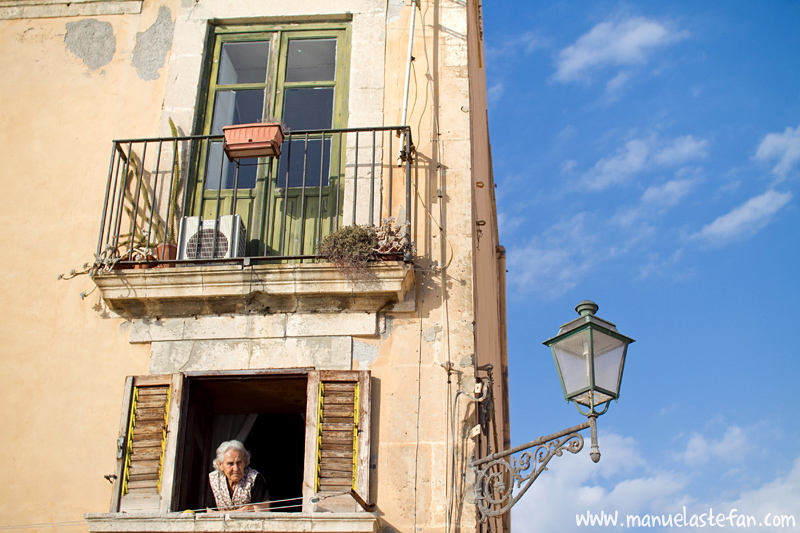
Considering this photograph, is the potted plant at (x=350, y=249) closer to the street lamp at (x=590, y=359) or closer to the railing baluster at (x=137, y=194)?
the railing baluster at (x=137, y=194)

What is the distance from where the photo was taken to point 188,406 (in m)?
6.95

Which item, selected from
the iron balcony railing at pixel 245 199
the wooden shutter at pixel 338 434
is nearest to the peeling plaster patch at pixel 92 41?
the iron balcony railing at pixel 245 199

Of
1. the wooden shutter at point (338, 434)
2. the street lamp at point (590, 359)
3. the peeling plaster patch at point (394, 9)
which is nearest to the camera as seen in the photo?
the street lamp at point (590, 359)

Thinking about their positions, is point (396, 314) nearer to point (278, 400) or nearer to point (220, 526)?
point (278, 400)

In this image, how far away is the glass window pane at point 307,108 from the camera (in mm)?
8234

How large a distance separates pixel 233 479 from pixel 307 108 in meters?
3.30

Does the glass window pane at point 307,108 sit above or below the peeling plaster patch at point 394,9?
below

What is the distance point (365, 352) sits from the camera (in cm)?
684

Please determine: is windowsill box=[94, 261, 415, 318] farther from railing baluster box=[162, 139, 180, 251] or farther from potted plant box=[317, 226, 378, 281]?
railing baluster box=[162, 139, 180, 251]

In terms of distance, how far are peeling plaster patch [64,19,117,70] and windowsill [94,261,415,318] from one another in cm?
243

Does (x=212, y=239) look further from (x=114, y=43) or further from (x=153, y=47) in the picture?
(x=114, y=43)

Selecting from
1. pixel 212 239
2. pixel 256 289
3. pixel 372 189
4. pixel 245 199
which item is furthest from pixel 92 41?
pixel 256 289

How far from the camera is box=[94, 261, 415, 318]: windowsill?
22.4ft

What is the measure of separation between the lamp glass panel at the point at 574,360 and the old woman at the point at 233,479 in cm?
231
